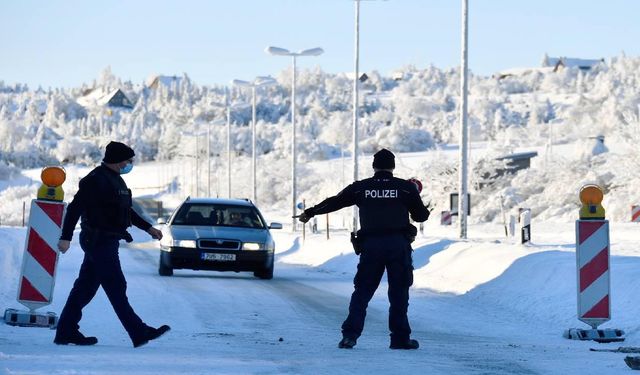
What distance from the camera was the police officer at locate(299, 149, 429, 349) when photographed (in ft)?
38.5

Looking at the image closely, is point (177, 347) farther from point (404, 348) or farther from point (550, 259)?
point (550, 259)

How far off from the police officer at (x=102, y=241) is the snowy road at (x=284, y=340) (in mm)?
Result: 223

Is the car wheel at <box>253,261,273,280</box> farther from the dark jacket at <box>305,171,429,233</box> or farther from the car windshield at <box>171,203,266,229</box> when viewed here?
the dark jacket at <box>305,171,429,233</box>

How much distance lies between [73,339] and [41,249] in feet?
6.82

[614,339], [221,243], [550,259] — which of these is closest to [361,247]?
[614,339]

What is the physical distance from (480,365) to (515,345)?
2.02 meters

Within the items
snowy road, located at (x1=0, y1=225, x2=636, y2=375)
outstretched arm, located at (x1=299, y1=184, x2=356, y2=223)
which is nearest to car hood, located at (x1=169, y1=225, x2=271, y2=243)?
snowy road, located at (x1=0, y1=225, x2=636, y2=375)

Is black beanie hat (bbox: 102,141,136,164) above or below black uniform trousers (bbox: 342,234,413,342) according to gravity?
above

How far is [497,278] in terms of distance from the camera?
20109mm

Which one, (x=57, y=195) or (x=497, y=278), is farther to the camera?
(x=497, y=278)

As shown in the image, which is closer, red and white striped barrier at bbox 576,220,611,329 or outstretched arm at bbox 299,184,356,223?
outstretched arm at bbox 299,184,356,223

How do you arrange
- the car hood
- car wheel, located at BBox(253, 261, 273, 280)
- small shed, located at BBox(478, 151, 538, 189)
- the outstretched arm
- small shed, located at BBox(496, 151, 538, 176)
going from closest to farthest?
1. the outstretched arm
2. the car hood
3. car wheel, located at BBox(253, 261, 273, 280)
4. small shed, located at BBox(478, 151, 538, 189)
5. small shed, located at BBox(496, 151, 538, 176)

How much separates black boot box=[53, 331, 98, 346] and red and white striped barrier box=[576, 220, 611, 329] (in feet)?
15.8

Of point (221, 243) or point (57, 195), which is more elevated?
point (57, 195)
